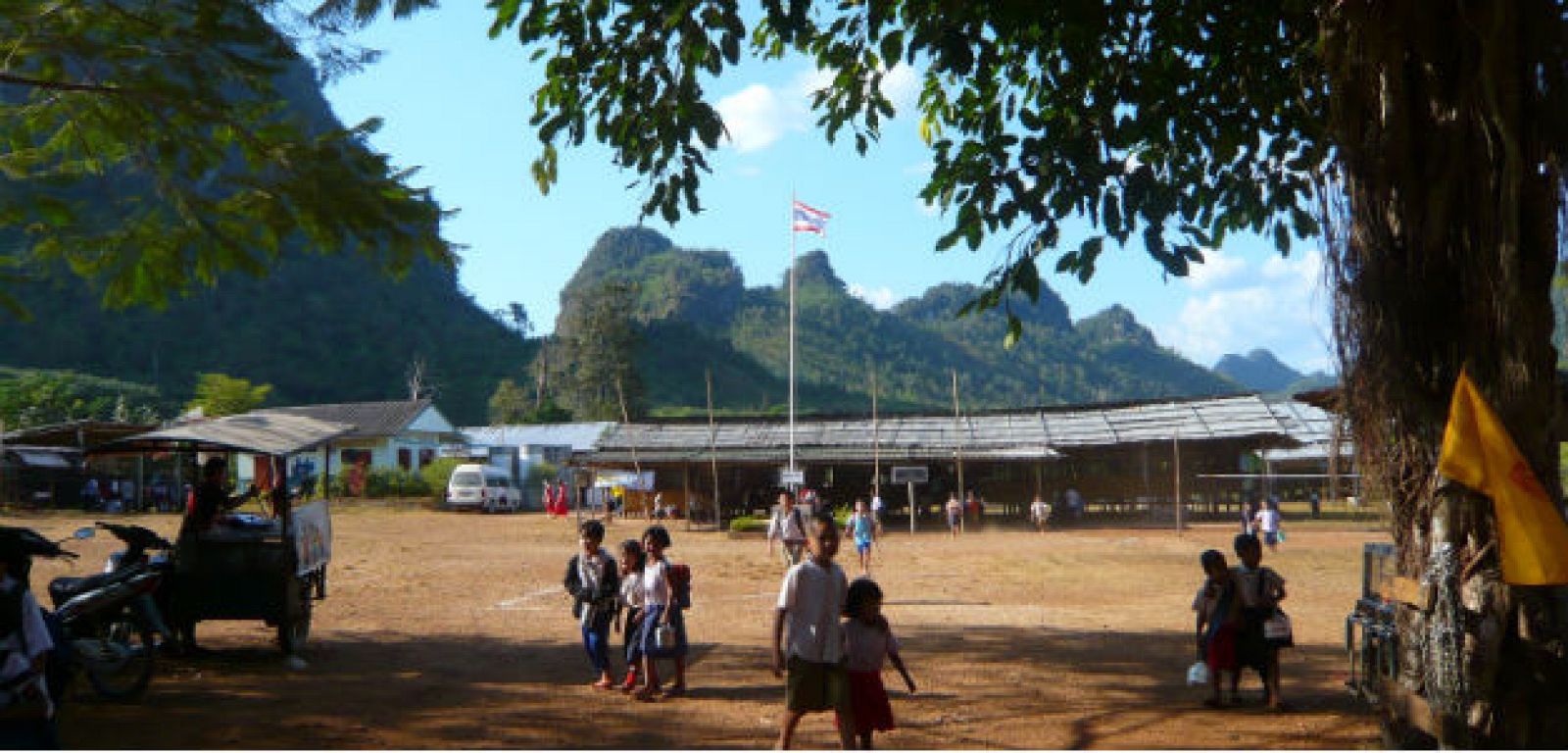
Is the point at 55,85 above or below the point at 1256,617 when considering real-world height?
above

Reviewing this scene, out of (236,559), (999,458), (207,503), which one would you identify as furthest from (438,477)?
(236,559)

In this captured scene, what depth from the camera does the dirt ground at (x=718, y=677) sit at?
6.68 m

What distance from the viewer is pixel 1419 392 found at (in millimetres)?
5465

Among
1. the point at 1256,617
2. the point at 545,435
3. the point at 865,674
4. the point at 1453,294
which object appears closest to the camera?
the point at 1453,294

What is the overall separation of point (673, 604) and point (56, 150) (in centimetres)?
528

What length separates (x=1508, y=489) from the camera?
493 cm

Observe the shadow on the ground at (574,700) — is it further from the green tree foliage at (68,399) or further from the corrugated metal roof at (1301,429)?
the green tree foliage at (68,399)

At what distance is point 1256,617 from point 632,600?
14.3ft

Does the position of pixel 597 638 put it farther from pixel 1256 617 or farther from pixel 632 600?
pixel 1256 617

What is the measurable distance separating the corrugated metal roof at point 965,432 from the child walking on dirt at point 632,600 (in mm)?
23416

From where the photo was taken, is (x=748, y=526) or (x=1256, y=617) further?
(x=748, y=526)

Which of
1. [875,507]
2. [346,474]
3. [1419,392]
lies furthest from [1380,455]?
[346,474]

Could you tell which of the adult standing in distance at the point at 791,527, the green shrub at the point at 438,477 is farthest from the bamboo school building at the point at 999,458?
the adult standing in distance at the point at 791,527

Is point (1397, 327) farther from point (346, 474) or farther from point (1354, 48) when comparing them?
point (346, 474)
